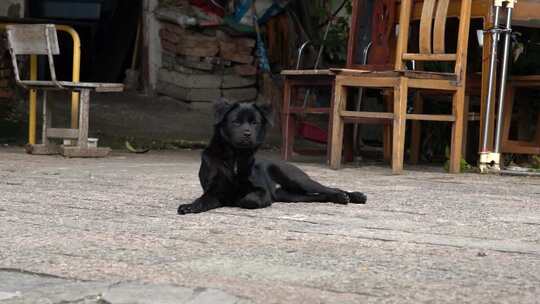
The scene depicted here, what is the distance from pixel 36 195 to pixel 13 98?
16.3 ft

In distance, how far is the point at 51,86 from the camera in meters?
8.12

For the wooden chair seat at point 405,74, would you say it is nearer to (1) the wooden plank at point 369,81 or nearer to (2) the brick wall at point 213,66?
(1) the wooden plank at point 369,81

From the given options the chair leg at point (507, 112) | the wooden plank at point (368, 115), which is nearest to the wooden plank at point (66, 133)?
the wooden plank at point (368, 115)

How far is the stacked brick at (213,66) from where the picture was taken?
37.0 ft

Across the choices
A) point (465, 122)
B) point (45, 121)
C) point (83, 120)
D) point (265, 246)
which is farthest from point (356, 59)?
point (265, 246)

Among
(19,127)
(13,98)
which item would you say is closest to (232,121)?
(19,127)

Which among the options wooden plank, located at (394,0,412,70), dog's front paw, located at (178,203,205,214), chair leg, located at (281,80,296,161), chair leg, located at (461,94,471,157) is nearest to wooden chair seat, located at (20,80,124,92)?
chair leg, located at (281,80,296,161)

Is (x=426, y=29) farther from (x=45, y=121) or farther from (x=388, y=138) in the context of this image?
(x=45, y=121)

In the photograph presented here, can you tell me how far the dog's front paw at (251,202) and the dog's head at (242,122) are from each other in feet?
0.75

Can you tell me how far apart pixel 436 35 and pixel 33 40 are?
9.84 ft

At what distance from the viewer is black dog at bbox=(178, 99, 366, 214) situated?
5.04m

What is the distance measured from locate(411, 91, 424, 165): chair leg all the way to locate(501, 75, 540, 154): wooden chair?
0.61 meters

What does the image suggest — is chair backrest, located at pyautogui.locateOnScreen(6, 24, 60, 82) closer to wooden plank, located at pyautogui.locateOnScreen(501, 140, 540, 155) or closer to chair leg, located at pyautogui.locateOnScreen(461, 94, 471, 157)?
chair leg, located at pyautogui.locateOnScreen(461, 94, 471, 157)

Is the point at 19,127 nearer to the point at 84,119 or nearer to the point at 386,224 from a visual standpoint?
the point at 84,119
